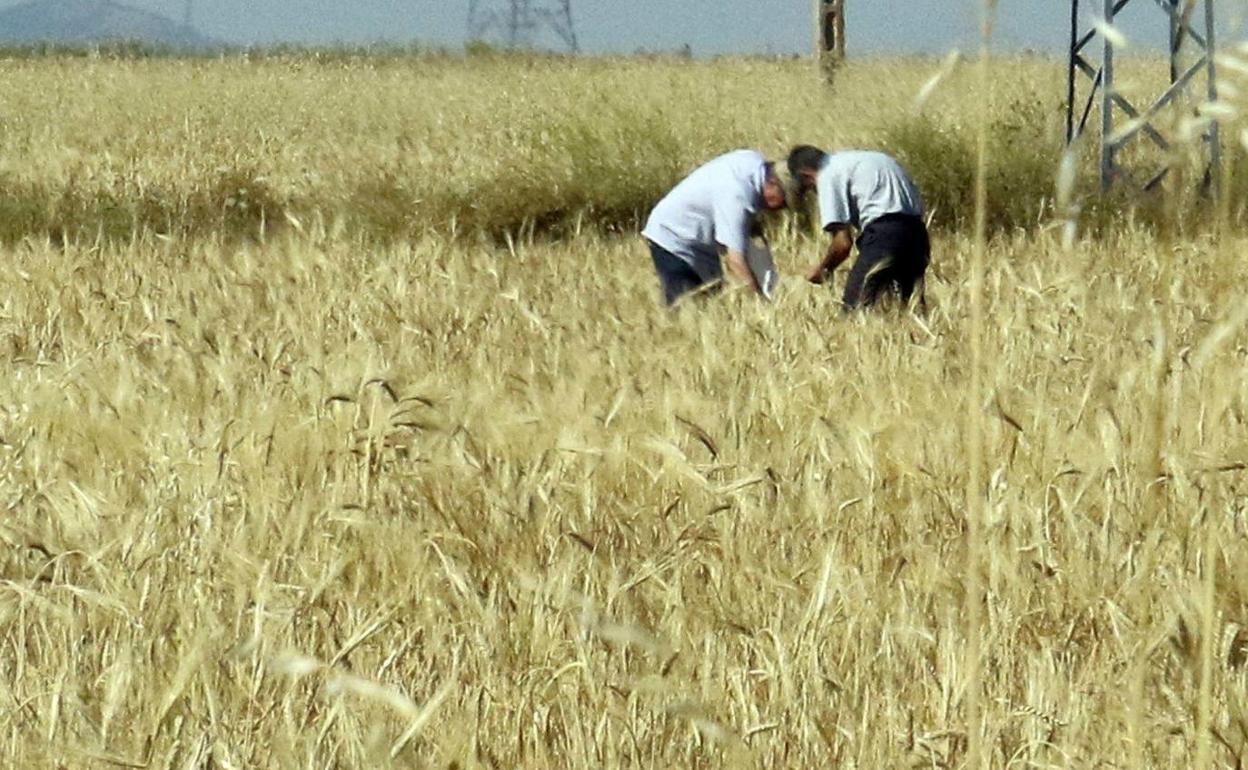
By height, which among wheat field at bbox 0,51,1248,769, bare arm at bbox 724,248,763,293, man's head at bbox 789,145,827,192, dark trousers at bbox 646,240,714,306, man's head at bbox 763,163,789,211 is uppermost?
man's head at bbox 789,145,827,192

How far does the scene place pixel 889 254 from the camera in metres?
8.41

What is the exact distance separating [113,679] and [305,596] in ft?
2.98

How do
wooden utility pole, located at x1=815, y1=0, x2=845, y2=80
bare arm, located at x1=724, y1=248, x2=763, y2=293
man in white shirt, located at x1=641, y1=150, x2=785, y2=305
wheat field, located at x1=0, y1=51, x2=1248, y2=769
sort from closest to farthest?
wheat field, located at x1=0, y1=51, x2=1248, y2=769 < bare arm, located at x1=724, y1=248, x2=763, y2=293 < man in white shirt, located at x1=641, y1=150, x2=785, y2=305 < wooden utility pole, located at x1=815, y1=0, x2=845, y2=80

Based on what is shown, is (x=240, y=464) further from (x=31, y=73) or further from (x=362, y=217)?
(x=31, y=73)

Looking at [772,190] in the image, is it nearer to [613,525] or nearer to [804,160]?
[804,160]

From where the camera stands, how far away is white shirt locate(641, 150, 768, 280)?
27.5ft

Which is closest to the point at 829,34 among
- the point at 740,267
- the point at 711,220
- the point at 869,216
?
the point at 711,220

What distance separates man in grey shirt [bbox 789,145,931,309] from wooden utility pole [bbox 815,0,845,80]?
15655mm

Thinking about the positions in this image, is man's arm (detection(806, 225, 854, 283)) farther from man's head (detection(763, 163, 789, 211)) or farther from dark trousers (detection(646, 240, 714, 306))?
dark trousers (detection(646, 240, 714, 306))

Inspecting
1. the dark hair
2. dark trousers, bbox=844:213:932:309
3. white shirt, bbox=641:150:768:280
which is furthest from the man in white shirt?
dark trousers, bbox=844:213:932:309

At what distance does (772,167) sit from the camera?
27.8 ft

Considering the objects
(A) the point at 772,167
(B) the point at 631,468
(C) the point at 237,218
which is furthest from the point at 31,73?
(B) the point at 631,468

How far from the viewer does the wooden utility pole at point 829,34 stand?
24.8m

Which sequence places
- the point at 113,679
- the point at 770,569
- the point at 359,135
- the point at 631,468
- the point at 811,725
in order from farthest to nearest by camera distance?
the point at 359,135 < the point at 631,468 < the point at 770,569 < the point at 811,725 < the point at 113,679
